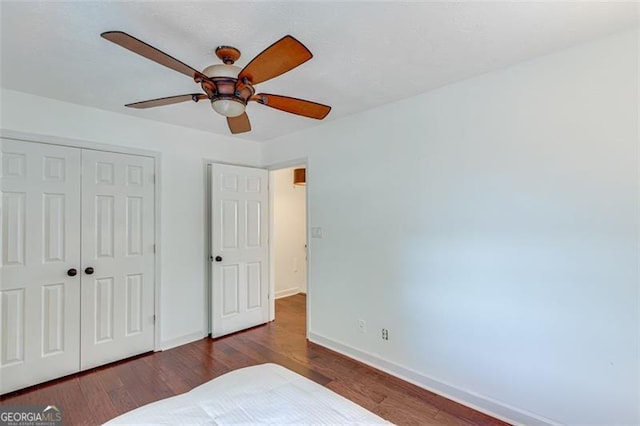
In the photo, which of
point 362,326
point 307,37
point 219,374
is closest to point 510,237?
point 362,326

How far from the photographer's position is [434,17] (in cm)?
152

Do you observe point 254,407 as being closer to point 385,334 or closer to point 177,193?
point 385,334

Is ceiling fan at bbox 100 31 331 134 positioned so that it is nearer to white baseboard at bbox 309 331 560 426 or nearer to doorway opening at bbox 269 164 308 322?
white baseboard at bbox 309 331 560 426

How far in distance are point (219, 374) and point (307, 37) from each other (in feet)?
8.82

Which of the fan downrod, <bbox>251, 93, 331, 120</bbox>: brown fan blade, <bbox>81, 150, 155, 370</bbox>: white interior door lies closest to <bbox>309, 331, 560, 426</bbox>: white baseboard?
<bbox>81, 150, 155, 370</bbox>: white interior door

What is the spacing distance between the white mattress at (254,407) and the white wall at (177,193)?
2.15 m

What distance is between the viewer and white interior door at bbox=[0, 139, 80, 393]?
7.74 feet

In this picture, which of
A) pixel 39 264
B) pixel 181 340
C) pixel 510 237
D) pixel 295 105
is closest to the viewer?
pixel 295 105

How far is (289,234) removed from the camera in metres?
5.29

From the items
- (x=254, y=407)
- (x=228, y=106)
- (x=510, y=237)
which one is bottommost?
(x=254, y=407)

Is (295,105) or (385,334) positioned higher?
(295,105)

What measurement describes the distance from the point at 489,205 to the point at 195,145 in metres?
2.99

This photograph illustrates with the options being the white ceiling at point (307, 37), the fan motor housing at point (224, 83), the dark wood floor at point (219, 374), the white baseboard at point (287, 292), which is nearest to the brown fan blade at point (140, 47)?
the fan motor housing at point (224, 83)

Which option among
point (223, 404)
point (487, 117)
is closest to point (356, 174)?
point (487, 117)
